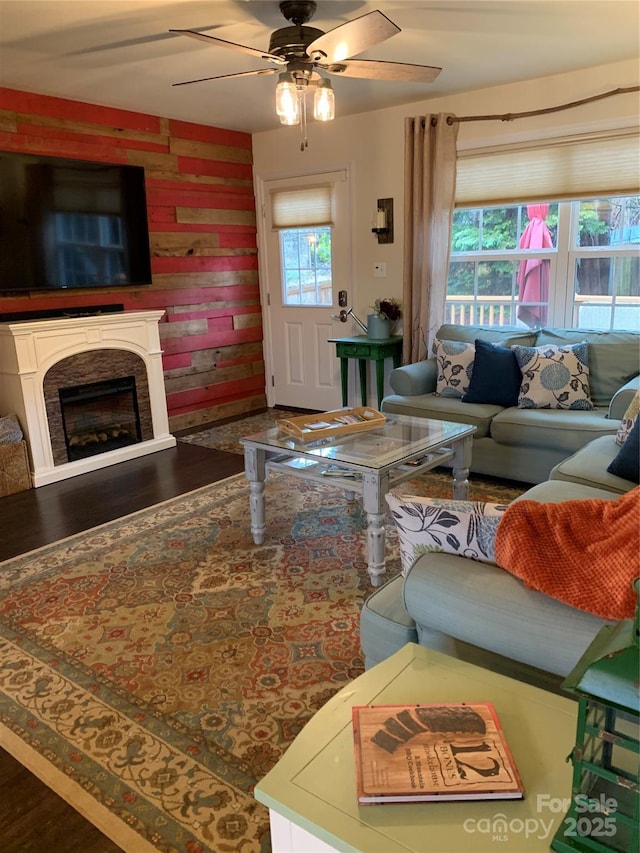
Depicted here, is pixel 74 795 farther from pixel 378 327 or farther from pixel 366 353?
pixel 378 327

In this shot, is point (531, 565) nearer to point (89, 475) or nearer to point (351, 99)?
point (89, 475)

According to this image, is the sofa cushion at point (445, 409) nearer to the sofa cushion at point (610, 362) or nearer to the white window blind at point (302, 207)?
the sofa cushion at point (610, 362)

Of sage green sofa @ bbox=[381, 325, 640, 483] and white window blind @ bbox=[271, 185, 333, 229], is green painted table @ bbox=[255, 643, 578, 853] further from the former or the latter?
white window blind @ bbox=[271, 185, 333, 229]

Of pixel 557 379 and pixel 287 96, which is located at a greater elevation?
pixel 287 96

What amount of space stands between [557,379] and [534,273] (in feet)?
3.75

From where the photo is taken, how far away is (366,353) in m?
5.07

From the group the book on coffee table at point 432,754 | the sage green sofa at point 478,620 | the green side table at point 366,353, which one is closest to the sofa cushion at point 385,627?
the sage green sofa at point 478,620

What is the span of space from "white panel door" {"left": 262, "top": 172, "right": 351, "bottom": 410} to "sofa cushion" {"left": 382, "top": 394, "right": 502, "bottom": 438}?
5.10ft

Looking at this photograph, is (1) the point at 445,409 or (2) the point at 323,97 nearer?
(2) the point at 323,97

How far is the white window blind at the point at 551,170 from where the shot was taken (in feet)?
13.4

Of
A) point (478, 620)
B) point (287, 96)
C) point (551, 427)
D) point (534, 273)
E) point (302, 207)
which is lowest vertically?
point (551, 427)

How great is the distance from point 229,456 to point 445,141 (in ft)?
9.17

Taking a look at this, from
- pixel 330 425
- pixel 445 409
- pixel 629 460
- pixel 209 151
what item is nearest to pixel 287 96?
pixel 330 425

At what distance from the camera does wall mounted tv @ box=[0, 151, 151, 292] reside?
415cm
